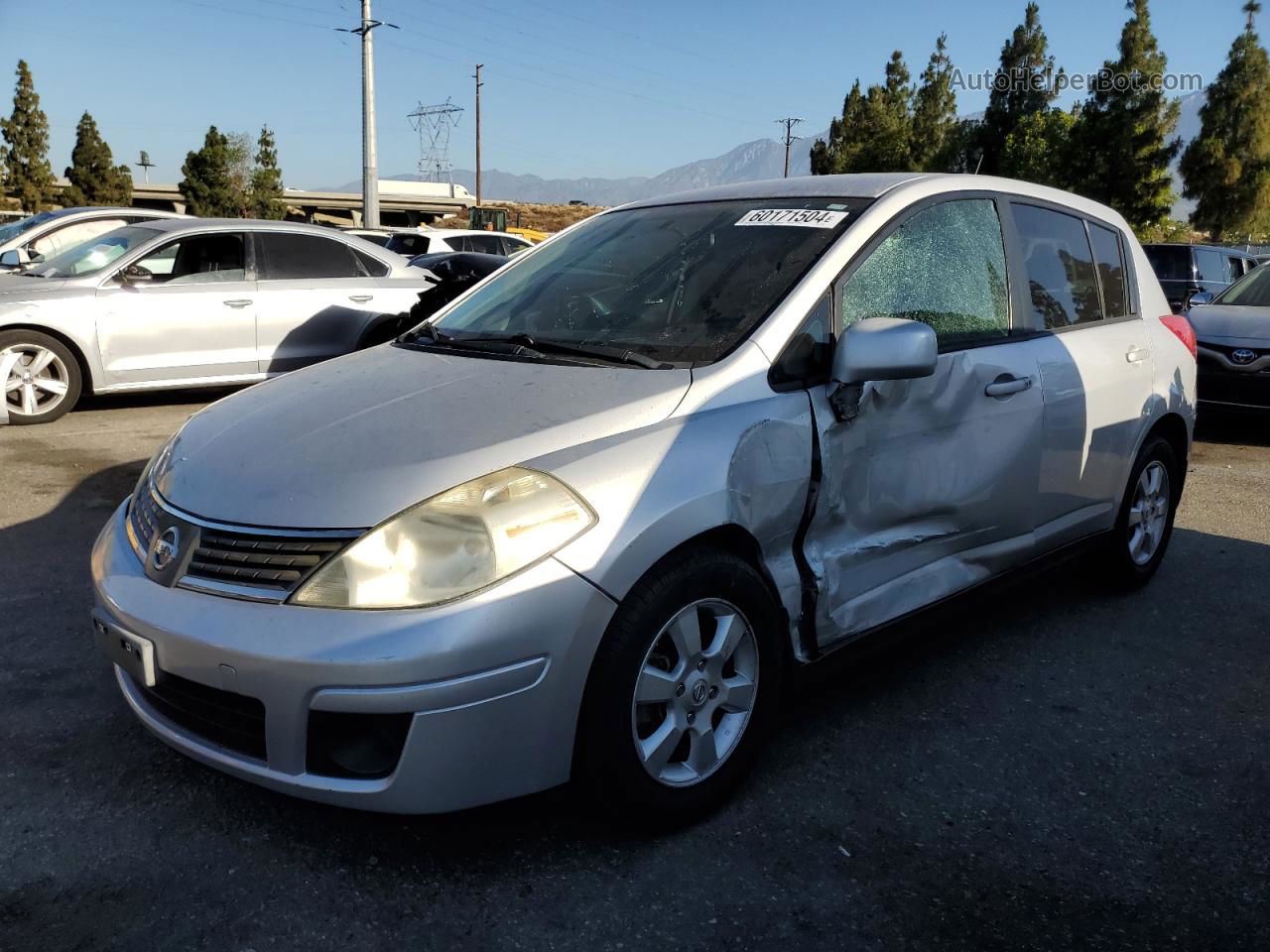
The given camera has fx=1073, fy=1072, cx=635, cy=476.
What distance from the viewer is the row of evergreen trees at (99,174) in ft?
175

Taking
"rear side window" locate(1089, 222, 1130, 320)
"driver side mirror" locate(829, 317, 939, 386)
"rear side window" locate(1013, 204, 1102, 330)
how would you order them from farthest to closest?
1. "rear side window" locate(1089, 222, 1130, 320)
2. "rear side window" locate(1013, 204, 1102, 330)
3. "driver side mirror" locate(829, 317, 939, 386)

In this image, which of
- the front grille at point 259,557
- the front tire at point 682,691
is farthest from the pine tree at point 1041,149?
the front grille at point 259,557

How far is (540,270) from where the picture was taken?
12.6 ft

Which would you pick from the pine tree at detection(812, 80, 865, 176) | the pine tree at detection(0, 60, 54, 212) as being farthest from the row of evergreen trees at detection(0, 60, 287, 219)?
the pine tree at detection(812, 80, 865, 176)

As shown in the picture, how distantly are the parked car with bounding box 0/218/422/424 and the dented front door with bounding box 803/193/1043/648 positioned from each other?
6.29 m

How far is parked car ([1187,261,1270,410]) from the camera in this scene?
8.33m

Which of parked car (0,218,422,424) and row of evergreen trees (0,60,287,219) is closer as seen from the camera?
parked car (0,218,422,424)

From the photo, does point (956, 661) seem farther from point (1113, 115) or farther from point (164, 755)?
point (1113, 115)

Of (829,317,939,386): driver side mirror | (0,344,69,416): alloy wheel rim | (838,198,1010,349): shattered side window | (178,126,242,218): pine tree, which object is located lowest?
(0,344,69,416): alloy wheel rim

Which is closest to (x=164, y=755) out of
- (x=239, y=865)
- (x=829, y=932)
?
(x=239, y=865)

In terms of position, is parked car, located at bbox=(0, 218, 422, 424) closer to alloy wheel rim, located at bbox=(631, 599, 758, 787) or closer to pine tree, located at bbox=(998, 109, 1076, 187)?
alloy wheel rim, located at bbox=(631, 599, 758, 787)

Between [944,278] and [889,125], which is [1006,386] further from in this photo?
[889,125]

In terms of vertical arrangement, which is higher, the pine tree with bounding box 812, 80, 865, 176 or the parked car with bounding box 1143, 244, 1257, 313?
the pine tree with bounding box 812, 80, 865, 176

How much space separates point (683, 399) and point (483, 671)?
876mm
